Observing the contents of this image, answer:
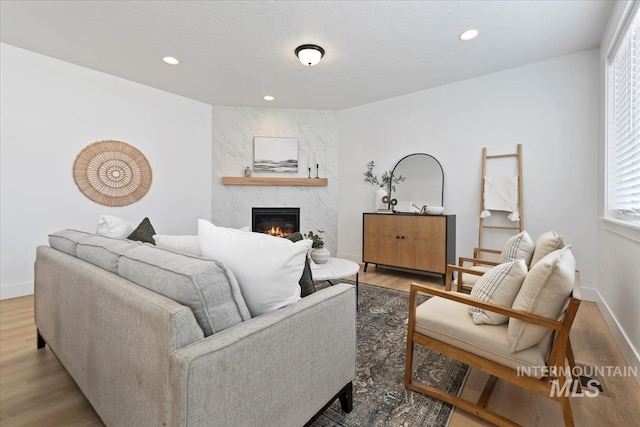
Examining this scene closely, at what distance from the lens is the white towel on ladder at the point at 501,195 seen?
3.31 meters

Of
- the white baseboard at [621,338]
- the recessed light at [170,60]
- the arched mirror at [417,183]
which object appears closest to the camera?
the white baseboard at [621,338]

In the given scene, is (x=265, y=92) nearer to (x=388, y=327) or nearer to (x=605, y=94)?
(x=388, y=327)

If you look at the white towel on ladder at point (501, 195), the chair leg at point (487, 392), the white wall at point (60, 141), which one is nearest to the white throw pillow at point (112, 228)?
the white wall at point (60, 141)

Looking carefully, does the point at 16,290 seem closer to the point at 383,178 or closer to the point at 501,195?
the point at 383,178

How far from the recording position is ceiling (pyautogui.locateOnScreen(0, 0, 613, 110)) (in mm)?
2324

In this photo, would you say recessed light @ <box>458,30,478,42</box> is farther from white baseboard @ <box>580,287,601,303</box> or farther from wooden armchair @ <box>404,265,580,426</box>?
white baseboard @ <box>580,287,601,303</box>

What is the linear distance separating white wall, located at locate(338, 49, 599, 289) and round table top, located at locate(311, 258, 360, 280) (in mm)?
1946

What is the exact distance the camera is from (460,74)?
3.51 meters

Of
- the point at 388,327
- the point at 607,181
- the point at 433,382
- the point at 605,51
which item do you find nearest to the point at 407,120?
the point at 605,51

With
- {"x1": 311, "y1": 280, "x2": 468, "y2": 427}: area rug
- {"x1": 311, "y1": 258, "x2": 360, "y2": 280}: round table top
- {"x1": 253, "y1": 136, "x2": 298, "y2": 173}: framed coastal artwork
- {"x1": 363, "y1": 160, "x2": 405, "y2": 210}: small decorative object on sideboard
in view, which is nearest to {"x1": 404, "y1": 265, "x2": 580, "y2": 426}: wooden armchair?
{"x1": 311, "y1": 280, "x2": 468, "y2": 427}: area rug

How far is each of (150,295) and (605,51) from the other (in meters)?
3.98

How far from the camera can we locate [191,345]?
784mm

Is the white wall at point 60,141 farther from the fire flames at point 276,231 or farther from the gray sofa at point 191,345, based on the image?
the gray sofa at point 191,345

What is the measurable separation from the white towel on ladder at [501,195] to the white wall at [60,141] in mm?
4326
